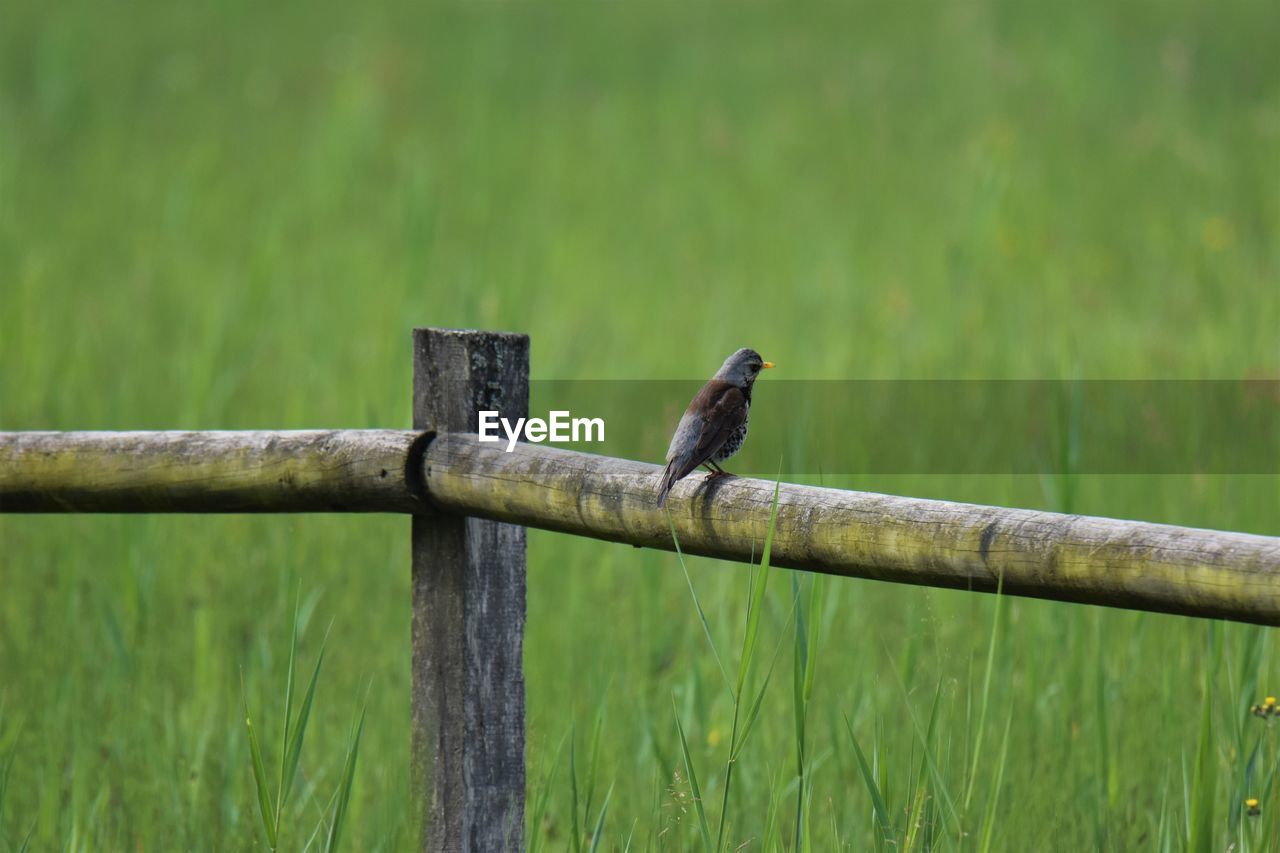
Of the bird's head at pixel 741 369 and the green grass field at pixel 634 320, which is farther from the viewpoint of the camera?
the green grass field at pixel 634 320

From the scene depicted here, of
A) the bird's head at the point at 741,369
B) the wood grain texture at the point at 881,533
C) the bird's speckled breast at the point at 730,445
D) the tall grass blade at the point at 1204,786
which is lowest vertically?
the tall grass blade at the point at 1204,786

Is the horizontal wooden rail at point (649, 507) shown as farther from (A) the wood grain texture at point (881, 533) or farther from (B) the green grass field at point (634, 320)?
(B) the green grass field at point (634, 320)

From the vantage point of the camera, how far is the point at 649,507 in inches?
75.3

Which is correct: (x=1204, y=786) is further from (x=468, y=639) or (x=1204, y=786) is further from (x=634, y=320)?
(x=634, y=320)

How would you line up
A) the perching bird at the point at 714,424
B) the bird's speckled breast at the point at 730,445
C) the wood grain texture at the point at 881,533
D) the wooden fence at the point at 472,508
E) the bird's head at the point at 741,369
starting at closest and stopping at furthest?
the wood grain texture at the point at 881,533, the wooden fence at the point at 472,508, the perching bird at the point at 714,424, the bird's speckled breast at the point at 730,445, the bird's head at the point at 741,369

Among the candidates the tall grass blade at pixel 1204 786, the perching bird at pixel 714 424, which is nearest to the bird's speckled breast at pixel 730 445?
the perching bird at pixel 714 424

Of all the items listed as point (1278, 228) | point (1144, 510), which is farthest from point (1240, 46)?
point (1144, 510)

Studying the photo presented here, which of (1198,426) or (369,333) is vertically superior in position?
(369,333)

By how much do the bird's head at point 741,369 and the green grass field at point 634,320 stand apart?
0.46 meters

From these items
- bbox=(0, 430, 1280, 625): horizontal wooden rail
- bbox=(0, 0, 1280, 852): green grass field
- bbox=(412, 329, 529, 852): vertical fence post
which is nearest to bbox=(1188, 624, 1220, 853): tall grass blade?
bbox=(0, 0, 1280, 852): green grass field

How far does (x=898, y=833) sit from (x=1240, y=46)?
1095 centimetres

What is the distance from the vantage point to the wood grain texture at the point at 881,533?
141 centimetres

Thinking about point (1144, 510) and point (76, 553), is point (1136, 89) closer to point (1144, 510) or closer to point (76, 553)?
point (1144, 510)

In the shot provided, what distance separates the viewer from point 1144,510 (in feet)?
14.1
